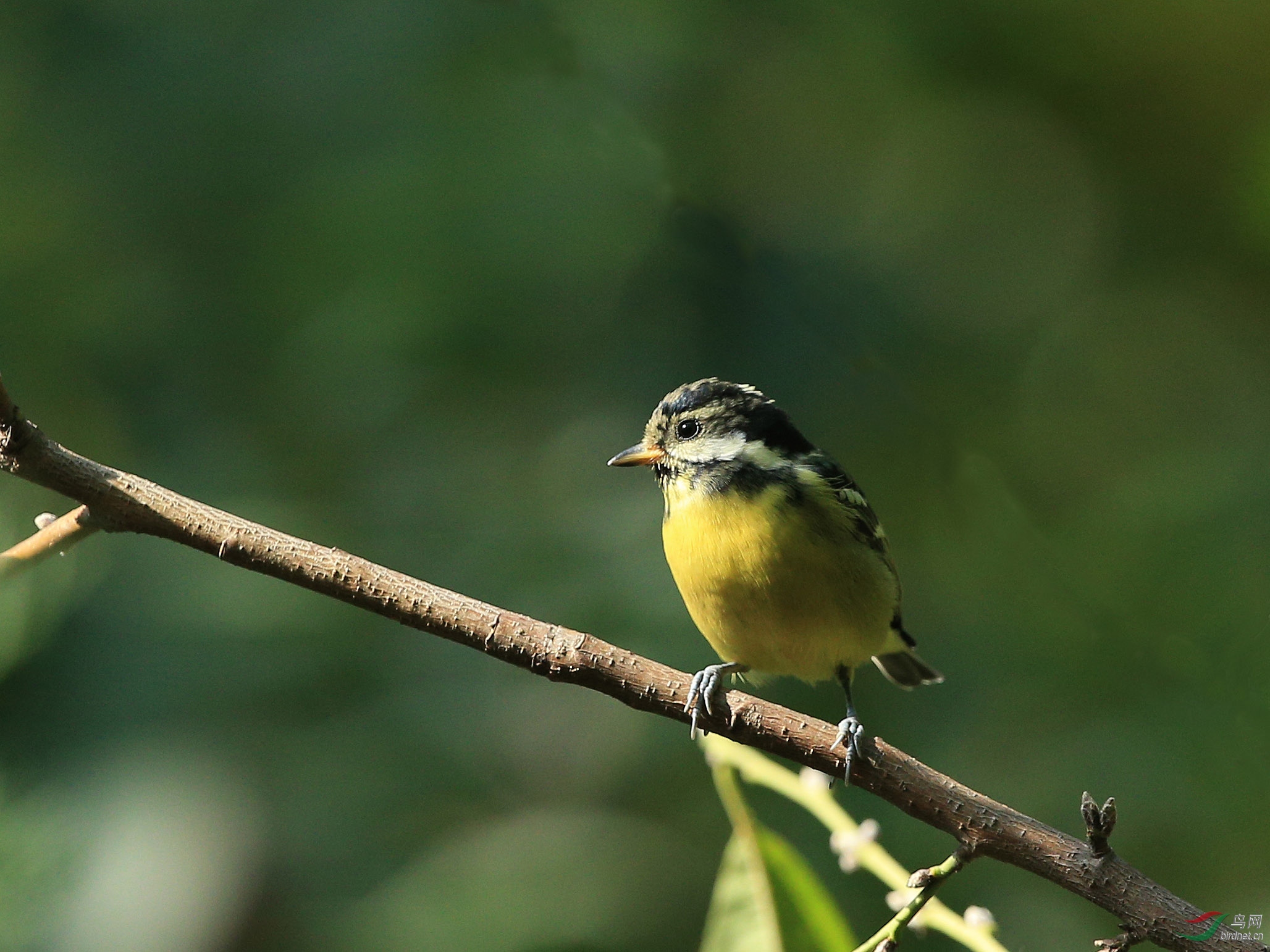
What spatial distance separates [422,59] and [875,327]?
2031 millimetres

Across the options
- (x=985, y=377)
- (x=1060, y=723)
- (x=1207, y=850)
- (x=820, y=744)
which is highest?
(x=985, y=377)

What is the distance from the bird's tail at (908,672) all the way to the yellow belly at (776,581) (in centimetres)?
73

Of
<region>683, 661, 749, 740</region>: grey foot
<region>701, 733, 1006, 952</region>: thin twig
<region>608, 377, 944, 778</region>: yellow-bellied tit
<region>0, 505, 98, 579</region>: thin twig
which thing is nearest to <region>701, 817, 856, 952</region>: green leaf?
<region>701, 733, 1006, 952</region>: thin twig

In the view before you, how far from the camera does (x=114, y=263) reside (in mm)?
4484

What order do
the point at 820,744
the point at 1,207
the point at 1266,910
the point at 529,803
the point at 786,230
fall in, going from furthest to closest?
the point at 786,230
the point at 1,207
the point at 529,803
the point at 1266,910
the point at 820,744

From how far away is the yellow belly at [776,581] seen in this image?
3168 millimetres

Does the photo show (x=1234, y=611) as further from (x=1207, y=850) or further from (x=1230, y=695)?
(x=1207, y=850)

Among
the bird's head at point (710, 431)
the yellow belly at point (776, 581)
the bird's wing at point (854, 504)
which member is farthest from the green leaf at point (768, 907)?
the bird's head at point (710, 431)

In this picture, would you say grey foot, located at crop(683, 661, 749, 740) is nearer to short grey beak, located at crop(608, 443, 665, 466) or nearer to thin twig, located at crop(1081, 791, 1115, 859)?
thin twig, located at crop(1081, 791, 1115, 859)

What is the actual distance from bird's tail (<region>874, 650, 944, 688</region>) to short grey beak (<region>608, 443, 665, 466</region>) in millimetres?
1108

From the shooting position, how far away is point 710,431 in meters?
3.61

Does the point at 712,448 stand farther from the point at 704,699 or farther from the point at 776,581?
the point at 704,699

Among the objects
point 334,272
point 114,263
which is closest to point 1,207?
point 114,263

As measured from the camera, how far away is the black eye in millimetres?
3627
